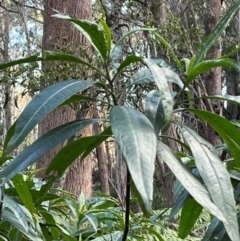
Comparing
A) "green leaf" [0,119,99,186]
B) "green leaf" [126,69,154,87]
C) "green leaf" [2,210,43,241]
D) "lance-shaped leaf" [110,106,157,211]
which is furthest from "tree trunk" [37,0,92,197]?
"lance-shaped leaf" [110,106,157,211]

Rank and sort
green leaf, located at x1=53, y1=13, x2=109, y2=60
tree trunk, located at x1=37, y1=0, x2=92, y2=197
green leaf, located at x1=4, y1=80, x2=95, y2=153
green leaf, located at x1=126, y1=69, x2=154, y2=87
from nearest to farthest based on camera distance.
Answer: green leaf, located at x1=4, y1=80, x2=95, y2=153 → green leaf, located at x1=53, y1=13, x2=109, y2=60 → green leaf, located at x1=126, y1=69, x2=154, y2=87 → tree trunk, located at x1=37, y1=0, x2=92, y2=197

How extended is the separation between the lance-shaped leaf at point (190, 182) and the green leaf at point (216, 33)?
0.24m

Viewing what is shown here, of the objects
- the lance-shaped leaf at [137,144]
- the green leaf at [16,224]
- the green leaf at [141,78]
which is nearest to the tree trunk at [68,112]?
the green leaf at [16,224]

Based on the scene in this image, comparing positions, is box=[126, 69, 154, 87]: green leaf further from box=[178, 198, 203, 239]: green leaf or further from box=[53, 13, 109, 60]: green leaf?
box=[178, 198, 203, 239]: green leaf

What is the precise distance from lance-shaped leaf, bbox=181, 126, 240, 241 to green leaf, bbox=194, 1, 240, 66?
176 mm

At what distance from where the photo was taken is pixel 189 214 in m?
1.04

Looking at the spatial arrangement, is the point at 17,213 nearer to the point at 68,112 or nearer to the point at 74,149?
the point at 74,149

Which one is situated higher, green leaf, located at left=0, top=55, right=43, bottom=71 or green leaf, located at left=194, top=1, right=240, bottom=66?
green leaf, located at left=194, top=1, right=240, bottom=66

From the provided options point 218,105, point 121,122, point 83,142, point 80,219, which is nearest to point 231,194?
point 121,122

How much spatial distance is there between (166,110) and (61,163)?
29 cm

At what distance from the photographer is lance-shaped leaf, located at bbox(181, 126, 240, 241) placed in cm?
64

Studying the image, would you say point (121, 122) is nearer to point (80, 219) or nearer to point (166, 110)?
point (166, 110)

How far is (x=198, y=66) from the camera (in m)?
0.81

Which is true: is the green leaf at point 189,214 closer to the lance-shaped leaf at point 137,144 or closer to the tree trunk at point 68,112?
the lance-shaped leaf at point 137,144
